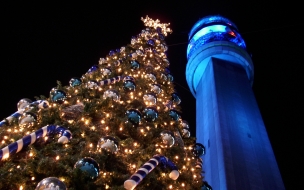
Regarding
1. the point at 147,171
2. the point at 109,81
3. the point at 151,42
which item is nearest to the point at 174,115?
the point at 109,81

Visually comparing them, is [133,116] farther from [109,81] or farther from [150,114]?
[109,81]

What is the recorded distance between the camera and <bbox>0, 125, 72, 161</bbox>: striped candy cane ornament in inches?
146

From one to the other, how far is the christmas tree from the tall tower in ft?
21.2

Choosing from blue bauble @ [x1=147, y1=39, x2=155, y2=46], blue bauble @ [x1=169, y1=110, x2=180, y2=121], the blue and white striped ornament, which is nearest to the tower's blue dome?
blue bauble @ [x1=147, y1=39, x2=155, y2=46]

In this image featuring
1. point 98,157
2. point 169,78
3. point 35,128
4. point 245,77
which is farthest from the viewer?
point 245,77

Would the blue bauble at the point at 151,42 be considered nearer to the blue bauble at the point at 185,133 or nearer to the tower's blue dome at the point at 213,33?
the blue bauble at the point at 185,133

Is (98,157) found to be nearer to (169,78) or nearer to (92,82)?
(92,82)

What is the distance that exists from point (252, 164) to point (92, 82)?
9.31m

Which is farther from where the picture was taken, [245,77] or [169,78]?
[245,77]

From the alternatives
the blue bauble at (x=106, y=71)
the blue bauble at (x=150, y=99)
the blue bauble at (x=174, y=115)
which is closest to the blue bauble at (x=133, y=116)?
the blue bauble at (x=150, y=99)

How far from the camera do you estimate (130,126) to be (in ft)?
16.7

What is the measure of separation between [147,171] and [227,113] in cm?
1196

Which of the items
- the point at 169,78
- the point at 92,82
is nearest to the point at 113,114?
the point at 92,82

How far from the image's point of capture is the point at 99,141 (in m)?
4.29
